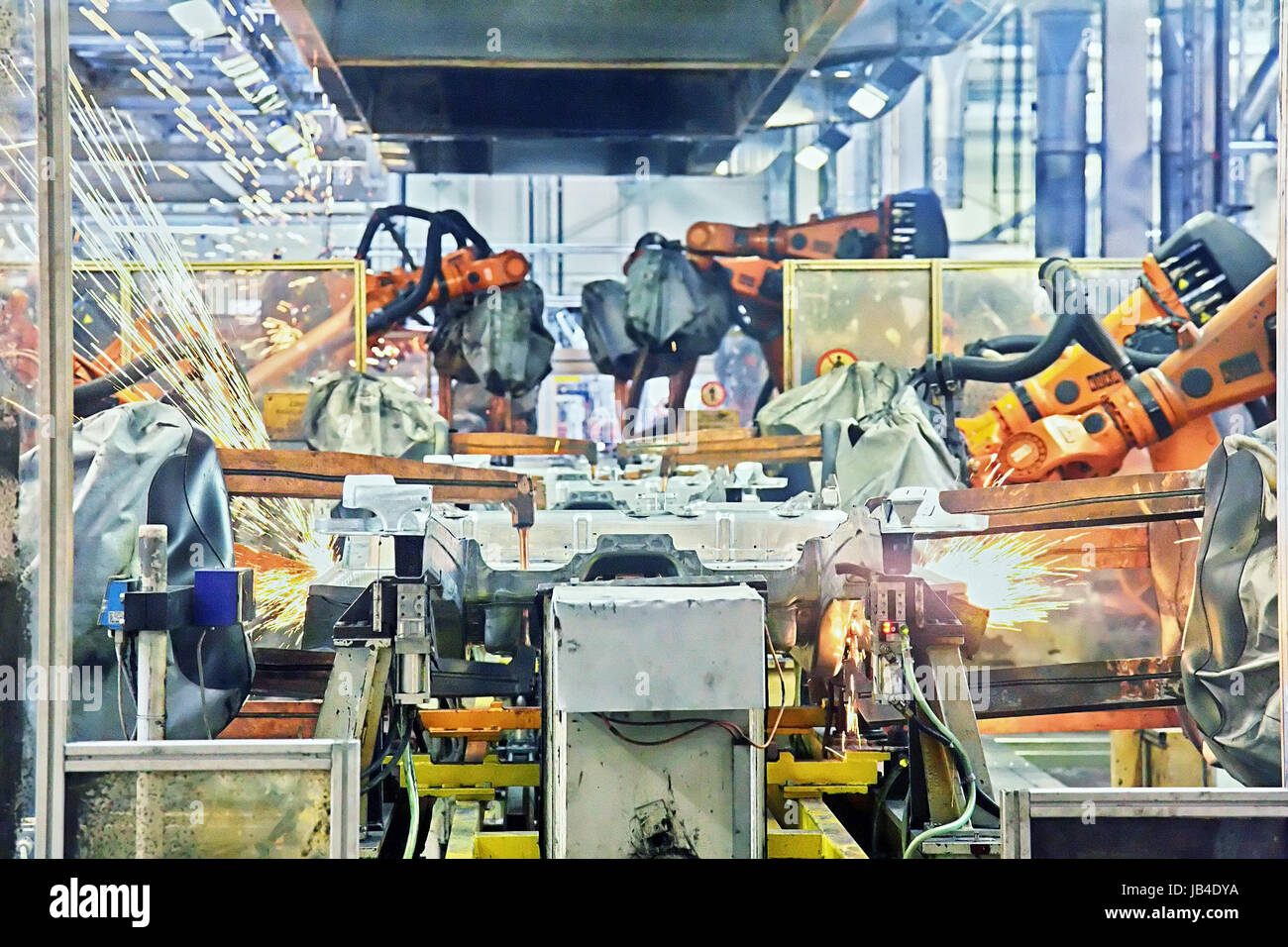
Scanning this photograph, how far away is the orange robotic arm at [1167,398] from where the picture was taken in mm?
4637

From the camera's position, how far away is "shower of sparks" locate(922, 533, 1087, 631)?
4.10m

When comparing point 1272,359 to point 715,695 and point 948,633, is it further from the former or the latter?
point 715,695

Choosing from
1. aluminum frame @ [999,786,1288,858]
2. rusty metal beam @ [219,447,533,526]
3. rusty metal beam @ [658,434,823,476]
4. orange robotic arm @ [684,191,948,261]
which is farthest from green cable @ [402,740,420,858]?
orange robotic arm @ [684,191,948,261]

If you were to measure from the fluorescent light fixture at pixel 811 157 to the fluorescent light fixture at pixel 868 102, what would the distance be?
1.67 meters

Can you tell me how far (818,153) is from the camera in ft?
36.4

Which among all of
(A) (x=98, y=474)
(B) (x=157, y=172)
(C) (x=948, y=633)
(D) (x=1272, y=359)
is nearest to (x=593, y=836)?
(C) (x=948, y=633)

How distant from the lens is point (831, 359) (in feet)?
22.3

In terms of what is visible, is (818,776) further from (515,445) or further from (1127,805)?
(515,445)

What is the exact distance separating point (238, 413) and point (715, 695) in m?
5.11

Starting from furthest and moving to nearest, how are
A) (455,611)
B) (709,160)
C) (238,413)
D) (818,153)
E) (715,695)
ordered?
(818,153), (238,413), (709,160), (455,611), (715,695)

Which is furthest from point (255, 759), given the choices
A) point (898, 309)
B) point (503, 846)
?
point (898, 309)

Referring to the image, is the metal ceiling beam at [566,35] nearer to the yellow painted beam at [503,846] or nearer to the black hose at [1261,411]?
the yellow painted beam at [503,846]

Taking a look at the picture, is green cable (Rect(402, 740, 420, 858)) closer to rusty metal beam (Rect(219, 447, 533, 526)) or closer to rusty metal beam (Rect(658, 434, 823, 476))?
rusty metal beam (Rect(219, 447, 533, 526))

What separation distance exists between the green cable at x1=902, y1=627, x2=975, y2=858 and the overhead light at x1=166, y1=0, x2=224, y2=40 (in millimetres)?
6361
